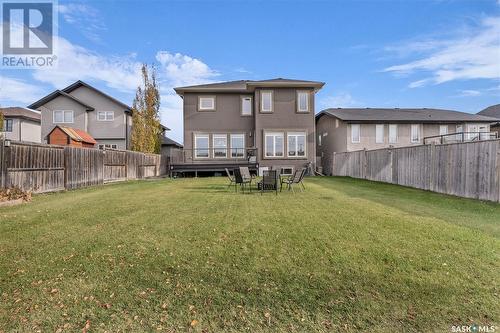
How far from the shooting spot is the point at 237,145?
75.3 ft

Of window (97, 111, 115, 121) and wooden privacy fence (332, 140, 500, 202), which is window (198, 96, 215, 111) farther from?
wooden privacy fence (332, 140, 500, 202)

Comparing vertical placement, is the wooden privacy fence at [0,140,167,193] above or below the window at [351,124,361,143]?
below

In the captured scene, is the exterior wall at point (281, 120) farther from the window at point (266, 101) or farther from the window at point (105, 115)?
the window at point (105, 115)

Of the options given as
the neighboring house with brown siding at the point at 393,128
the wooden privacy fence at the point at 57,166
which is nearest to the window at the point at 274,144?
the neighboring house with brown siding at the point at 393,128

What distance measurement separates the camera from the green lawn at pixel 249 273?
2.98 metres

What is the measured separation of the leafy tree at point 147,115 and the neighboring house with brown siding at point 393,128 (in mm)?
16107

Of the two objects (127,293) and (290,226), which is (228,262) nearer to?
(127,293)

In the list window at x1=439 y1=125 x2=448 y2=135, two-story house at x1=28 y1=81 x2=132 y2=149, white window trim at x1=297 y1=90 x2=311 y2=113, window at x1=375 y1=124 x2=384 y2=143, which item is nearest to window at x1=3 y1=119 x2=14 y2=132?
two-story house at x1=28 y1=81 x2=132 y2=149

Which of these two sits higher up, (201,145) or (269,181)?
(201,145)

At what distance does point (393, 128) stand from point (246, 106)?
12942mm

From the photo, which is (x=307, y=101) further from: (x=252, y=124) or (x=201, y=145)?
(x=201, y=145)

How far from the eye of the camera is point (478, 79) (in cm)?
2658
